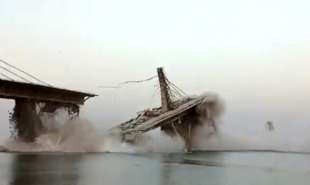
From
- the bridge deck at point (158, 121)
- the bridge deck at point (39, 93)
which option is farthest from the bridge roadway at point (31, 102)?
the bridge deck at point (158, 121)

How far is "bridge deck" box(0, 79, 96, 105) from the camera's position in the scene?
8775 centimetres

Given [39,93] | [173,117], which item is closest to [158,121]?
[173,117]

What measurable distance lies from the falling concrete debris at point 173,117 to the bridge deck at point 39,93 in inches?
354

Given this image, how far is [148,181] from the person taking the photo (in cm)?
3391

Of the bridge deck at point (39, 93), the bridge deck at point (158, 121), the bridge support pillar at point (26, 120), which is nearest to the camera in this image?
the bridge deck at point (39, 93)

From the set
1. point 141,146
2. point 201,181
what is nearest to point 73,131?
point 141,146

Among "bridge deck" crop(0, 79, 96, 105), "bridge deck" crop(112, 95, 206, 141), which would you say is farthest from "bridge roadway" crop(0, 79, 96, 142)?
"bridge deck" crop(112, 95, 206, 141)

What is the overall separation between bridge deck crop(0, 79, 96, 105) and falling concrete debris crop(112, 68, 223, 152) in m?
9.00

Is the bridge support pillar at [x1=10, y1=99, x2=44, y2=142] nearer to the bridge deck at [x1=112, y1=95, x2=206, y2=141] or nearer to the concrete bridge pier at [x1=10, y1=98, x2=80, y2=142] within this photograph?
the concrete bridge pier at [x1=10, y1=98, x2=80, y2=142]

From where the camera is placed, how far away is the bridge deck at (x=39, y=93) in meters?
87.8

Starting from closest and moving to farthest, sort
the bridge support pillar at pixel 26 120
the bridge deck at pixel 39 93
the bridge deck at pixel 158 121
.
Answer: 1. the bridge deck at pixel 39 93
2. the bridge support pillar at pixel 26 120
3. the bridge deck at pixel 158 121

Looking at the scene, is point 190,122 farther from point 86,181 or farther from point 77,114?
point 86,181

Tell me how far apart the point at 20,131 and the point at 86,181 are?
221 ft

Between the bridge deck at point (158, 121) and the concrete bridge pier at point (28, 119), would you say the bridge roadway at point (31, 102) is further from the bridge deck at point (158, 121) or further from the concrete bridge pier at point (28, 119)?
the bridge deck at point (158, 121)
